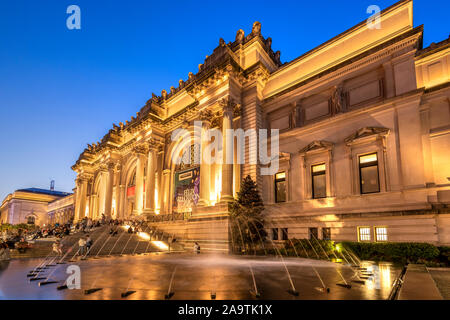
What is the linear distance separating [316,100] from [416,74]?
7.61 meters

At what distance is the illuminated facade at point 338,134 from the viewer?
57.9ft

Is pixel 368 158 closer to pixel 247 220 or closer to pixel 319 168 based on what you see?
pixel 319 168

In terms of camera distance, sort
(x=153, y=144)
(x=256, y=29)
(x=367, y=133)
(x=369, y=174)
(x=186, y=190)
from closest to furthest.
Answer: (x=369, y=174)
(x=367, y=133)
(x=256, y=29)
(x=186, y=190)
(x=153, y=144)

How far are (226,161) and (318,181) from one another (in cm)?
858

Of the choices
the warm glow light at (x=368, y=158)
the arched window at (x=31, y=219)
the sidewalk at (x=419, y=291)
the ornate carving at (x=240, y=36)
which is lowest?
the arched window at (x=31, y=219)

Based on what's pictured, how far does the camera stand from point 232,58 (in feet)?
89.8

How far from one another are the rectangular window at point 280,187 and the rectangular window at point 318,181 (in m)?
2.90

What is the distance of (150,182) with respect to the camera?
37.4 meters

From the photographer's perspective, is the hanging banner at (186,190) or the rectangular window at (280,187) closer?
the rectangular window at (280,187)

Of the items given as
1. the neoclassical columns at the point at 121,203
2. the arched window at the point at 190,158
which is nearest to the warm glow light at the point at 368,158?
the arched window at the point at 190,158

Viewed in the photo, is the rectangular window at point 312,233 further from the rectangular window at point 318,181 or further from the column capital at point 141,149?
the column capital at point 141,149

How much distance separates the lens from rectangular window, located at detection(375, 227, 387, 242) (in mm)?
17984

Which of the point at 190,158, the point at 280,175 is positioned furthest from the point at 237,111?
the point at 190,158

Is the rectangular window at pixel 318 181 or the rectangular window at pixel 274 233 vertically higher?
the rectangular window at pixel 318 181
